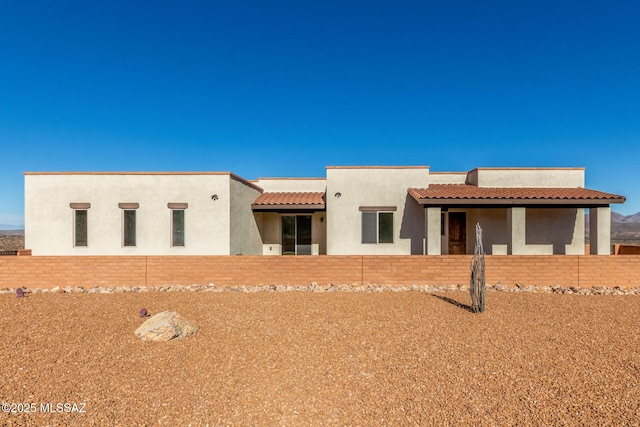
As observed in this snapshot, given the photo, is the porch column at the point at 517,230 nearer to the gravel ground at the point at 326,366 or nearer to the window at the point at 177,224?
the gravel ground at the point at 326,366

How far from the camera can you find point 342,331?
6012 mm

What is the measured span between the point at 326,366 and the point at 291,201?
36.1 ft

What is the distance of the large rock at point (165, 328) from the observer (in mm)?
5582

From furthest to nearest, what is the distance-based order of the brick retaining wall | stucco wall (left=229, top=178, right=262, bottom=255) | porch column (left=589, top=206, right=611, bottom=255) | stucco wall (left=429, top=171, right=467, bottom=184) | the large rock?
stucco wall (left=429, top=171, right=467, bottom=184)
stucco wall (left=229, top=178, right=262, bottom=255)
porch column (left=589, top=206, right=611, bottom=255)
the brick retaining wall
the large rock

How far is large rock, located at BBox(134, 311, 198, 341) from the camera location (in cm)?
558

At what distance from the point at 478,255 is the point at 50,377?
27.3ft

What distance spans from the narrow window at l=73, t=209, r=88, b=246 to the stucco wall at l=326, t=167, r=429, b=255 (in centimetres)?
966

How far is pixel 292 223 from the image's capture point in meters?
15.7

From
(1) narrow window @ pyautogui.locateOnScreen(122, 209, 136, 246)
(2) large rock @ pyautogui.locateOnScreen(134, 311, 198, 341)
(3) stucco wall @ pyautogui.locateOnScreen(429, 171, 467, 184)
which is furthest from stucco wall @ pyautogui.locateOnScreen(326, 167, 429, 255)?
(2) large rock @ pyautogui.locateOnScreen(134, 311, 198, 341)

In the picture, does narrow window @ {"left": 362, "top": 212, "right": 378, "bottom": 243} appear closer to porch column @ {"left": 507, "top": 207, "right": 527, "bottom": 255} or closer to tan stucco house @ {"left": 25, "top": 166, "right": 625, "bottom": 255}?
tan stucco house @ {"left": 25, "top": 166, "right": 625, "bottom": 255}

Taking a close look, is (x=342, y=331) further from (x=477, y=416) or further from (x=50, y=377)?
(x=50, y=377)

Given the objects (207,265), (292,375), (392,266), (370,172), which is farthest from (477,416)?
(370,172)

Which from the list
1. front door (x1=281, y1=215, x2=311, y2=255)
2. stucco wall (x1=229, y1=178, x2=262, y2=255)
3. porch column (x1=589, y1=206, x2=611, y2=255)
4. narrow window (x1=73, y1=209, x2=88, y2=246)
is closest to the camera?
porch column (x1=589, y1=206, x2=611, y2=255)

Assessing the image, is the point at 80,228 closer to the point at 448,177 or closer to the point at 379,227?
the point at 379,227
